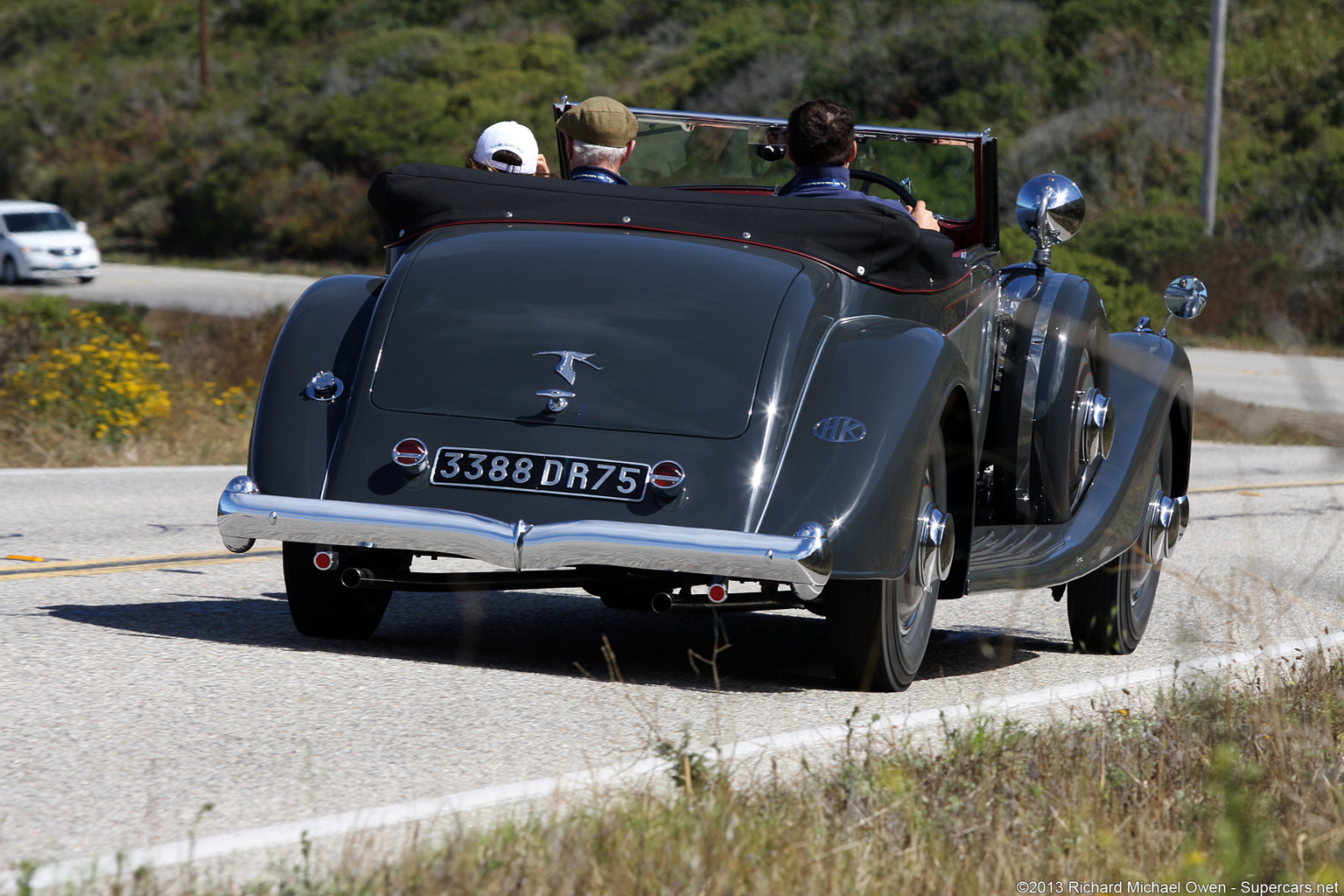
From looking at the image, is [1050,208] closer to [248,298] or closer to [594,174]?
[594,174]

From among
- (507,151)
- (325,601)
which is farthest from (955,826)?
(507,151)

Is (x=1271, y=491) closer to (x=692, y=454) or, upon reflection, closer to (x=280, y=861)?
(x=692, y=454)

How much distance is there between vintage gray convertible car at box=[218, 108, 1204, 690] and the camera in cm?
455

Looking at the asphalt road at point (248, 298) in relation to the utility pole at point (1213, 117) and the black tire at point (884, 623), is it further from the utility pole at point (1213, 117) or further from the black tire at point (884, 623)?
the black tire at point (884, 623)

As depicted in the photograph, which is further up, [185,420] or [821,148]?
[821,148]

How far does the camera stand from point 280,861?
294 centimetres

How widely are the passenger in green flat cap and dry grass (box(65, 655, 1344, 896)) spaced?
227 centimetres

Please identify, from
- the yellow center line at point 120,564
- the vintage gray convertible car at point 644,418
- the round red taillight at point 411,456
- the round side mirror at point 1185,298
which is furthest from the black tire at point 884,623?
the yellow center line at point 120,564

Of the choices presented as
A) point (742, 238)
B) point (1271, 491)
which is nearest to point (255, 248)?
point (1271, 491)

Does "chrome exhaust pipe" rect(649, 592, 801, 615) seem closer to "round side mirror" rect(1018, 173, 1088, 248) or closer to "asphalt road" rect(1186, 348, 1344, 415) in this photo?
"round side mirror" rect(1018, 173, 1088, 248)

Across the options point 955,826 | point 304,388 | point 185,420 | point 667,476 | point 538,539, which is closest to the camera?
point 955,826

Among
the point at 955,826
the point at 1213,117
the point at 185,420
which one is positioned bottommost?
the point at 1213,117

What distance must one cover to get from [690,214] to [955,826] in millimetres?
2378

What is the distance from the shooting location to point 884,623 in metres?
4.77
